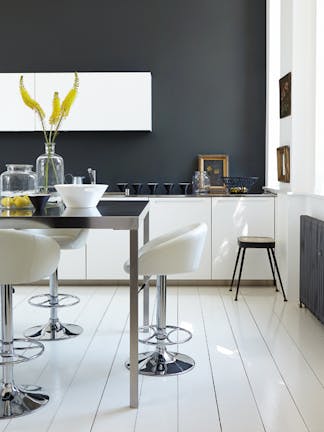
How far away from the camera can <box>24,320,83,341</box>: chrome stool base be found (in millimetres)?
3992

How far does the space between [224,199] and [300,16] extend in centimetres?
171

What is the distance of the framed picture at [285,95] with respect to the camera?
5090 millimetres

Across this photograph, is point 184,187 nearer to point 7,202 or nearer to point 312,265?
point 312,265

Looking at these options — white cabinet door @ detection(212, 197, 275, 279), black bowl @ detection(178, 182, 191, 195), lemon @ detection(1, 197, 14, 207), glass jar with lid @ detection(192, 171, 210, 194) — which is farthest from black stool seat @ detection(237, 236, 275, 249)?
lemon @ detection(1, 197, 14, 207)

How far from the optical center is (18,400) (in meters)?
2.87

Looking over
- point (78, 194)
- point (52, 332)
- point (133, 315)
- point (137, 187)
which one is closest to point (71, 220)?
point (78, 194)

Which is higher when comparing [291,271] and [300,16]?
[300,16]

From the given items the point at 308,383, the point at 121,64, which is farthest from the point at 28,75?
the point at 308,383

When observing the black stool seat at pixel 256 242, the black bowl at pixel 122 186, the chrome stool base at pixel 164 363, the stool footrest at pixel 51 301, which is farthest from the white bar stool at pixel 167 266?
the black bowl at pixel 122 186

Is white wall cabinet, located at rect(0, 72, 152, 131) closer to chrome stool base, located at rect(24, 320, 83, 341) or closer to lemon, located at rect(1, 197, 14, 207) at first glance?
chrome stool base, located at rect(24, 320, 83, 341)

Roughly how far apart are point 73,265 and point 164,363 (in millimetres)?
2458

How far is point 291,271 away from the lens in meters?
5.09

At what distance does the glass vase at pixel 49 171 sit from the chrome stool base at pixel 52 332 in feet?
3.21

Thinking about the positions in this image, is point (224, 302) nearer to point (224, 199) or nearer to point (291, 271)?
point (291, 271)
